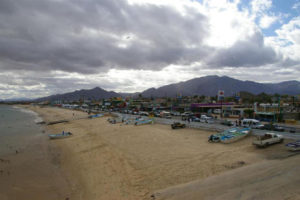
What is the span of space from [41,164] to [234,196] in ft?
50.9

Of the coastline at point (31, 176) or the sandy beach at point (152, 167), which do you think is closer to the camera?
the sandy beach at point (152, 167)

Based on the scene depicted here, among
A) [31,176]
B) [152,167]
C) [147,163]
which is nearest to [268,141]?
[152,167]

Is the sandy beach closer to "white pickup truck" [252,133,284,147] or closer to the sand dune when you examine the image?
the sand dune

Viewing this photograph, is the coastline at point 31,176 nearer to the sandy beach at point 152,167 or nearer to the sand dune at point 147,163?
the sandy beach at point 152,167

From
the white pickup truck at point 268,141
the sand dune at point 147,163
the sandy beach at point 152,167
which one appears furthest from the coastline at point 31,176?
the white pickup truck at point 268,141

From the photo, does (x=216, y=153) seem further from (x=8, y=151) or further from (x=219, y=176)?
(x=8, y=151)

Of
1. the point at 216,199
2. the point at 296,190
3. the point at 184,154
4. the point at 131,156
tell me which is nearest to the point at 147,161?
the point at 131,156

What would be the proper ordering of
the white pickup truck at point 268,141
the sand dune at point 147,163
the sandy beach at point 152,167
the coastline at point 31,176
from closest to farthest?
the sandy beach at point 152,167 < the sand dune at point 147,163 < the coastline at point 31,176 < the white pickup truck at point 268,141

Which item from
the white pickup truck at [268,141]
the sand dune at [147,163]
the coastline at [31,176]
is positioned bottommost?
the coastline at [31,176]

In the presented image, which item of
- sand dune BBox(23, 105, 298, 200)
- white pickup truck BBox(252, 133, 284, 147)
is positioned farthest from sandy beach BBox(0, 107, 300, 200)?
white pickup truck BBox(252, 133, 284, 147)

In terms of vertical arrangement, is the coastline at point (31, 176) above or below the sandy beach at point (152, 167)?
below

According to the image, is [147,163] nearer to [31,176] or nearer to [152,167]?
[152,167]

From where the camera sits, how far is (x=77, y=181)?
11820 mm

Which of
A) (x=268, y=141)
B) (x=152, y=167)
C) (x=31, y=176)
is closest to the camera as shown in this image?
(x=152, y=167)
